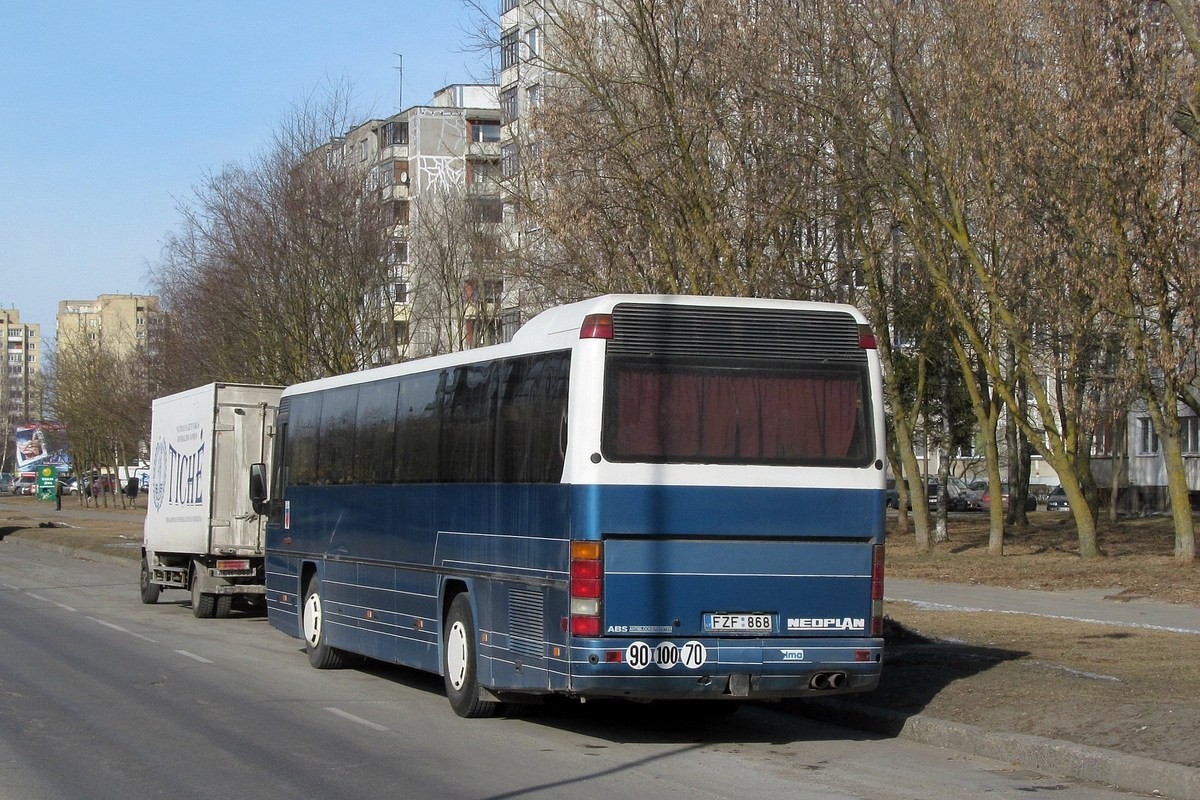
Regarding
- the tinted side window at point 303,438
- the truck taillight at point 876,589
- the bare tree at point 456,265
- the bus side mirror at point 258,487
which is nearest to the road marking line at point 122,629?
the bus side mirror at point 258,487

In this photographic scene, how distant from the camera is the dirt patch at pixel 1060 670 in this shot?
1060 cm

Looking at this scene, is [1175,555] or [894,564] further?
[894,564]

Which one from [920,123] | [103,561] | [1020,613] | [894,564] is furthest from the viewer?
[103,561]

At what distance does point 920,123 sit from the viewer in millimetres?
28828

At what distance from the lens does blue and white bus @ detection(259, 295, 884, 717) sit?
34.8 feet

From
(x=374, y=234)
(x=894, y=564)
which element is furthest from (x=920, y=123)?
(x=374, y=234)

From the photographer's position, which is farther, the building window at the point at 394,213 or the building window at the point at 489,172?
the building window at the point at 394,213

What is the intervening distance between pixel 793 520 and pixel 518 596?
2133mm

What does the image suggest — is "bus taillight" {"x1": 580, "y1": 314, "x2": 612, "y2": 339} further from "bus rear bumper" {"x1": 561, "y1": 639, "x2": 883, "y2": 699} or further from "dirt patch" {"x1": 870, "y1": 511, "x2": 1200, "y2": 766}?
"dirt patch" {"x1": 870, "y1": 511, "x2": 1200, "y2": 766}

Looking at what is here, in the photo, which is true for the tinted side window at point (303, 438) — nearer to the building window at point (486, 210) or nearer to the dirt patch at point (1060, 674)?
the dirt patch at point (1060, 674)

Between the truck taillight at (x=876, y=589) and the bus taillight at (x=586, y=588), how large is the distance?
6.99ft

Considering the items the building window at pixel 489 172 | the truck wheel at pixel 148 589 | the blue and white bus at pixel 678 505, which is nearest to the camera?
the blue and white bus at pixel 678 505

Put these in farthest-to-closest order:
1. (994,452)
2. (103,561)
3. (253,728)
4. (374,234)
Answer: (374,234), (103,561), (994,452), (253,728)

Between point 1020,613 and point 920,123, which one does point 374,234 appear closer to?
point 920,123
